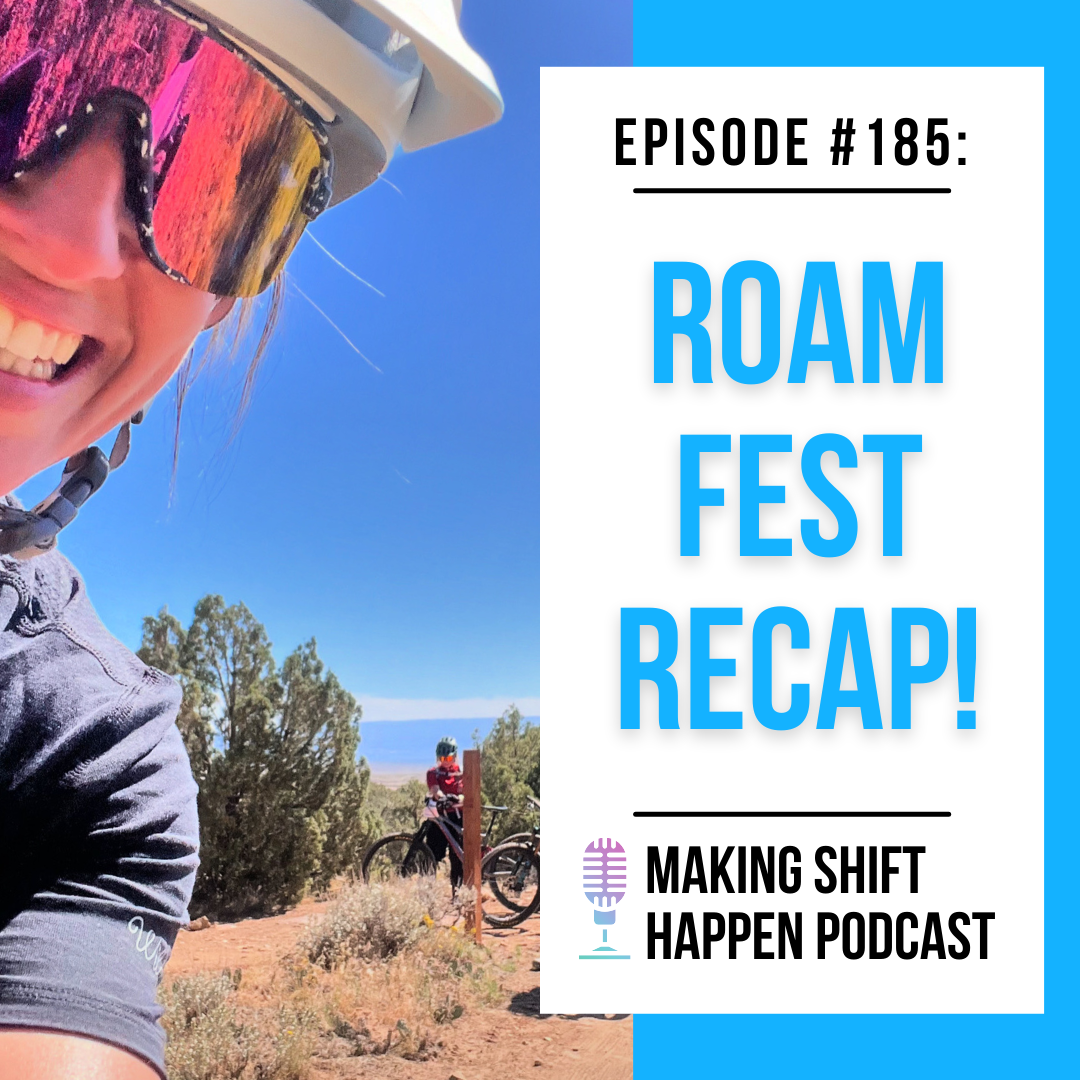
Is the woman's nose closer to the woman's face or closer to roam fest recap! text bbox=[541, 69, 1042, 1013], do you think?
the woman's face

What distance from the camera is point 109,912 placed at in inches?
40.6

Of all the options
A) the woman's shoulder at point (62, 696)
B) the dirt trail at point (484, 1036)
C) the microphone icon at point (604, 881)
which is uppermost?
the woman's shoulder at point (62, 696)

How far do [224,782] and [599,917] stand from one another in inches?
71.8

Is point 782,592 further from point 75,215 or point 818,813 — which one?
point 75,215

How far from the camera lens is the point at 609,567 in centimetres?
300

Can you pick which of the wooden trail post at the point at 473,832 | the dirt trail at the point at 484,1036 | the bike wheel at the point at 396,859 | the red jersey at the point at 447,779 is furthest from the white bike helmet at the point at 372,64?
the bike wheel at the point at 396,859

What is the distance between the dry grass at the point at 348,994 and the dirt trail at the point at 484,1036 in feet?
0.18

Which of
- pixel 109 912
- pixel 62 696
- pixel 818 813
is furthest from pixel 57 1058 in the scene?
pixel 818 813

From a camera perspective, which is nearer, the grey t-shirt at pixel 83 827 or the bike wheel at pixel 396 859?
the grey t-shirt at pixel 83 827

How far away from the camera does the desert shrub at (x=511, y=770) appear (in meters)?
4.88

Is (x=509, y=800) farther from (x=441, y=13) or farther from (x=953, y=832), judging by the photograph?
(x=441, y=13)

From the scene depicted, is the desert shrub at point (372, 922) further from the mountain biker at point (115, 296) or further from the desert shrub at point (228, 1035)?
the mountain biker at point (115, 296)

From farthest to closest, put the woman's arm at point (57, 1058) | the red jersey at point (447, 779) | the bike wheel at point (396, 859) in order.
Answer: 1. the red jersey at point (447, 779)
2. the bike wheel at point (396, 859)
3. the woman's arm at point (57, 1058)

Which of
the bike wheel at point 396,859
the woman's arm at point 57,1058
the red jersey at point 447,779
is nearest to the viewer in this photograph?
the woman's arm at point 57,1058
